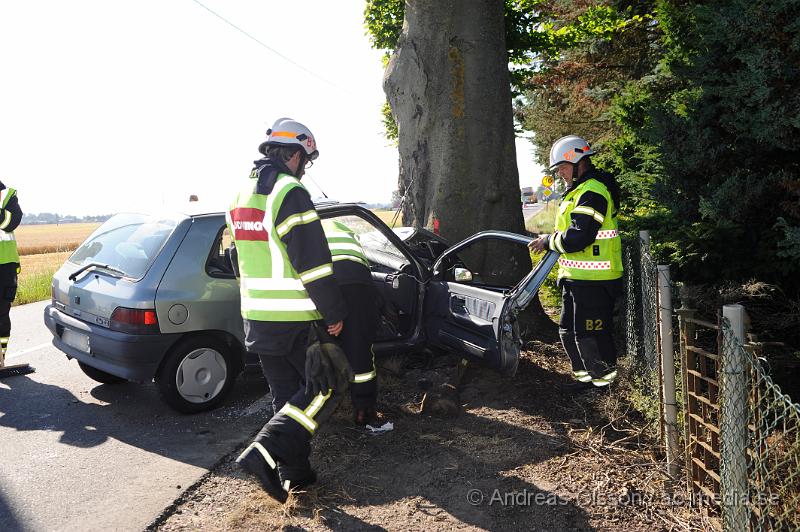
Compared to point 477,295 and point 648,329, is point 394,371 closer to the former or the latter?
point 477,295

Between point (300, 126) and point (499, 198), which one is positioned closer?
point (300, 126)

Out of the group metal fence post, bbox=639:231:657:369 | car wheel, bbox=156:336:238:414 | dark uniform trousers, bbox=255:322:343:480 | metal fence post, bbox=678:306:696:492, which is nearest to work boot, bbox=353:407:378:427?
dark uniform trousers, bbox=255:322:343:480

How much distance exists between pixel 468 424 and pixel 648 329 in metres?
1.40

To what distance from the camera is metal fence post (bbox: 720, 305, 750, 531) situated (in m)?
2.51

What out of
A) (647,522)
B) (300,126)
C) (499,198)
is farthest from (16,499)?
(499,198)

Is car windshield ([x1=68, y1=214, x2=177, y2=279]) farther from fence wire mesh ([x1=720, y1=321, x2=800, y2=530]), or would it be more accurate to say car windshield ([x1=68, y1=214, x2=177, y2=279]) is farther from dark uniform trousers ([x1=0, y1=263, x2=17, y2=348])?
fence wire mesh ([x1=720, y1=321, x2=800, y2=530])

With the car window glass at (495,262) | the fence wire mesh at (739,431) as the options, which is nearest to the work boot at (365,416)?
the fence wire mesh at (739,431)

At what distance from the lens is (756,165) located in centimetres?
536

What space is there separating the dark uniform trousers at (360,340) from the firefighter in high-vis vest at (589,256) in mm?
1366

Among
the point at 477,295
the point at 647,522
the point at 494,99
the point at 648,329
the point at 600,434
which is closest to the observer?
the point at 647,522

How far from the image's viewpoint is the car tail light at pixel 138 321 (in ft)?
15.9

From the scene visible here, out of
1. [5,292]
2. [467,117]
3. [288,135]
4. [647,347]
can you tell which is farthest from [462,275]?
[5,292]

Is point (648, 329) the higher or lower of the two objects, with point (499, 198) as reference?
lower

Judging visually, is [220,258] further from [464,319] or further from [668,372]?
[668,372]
